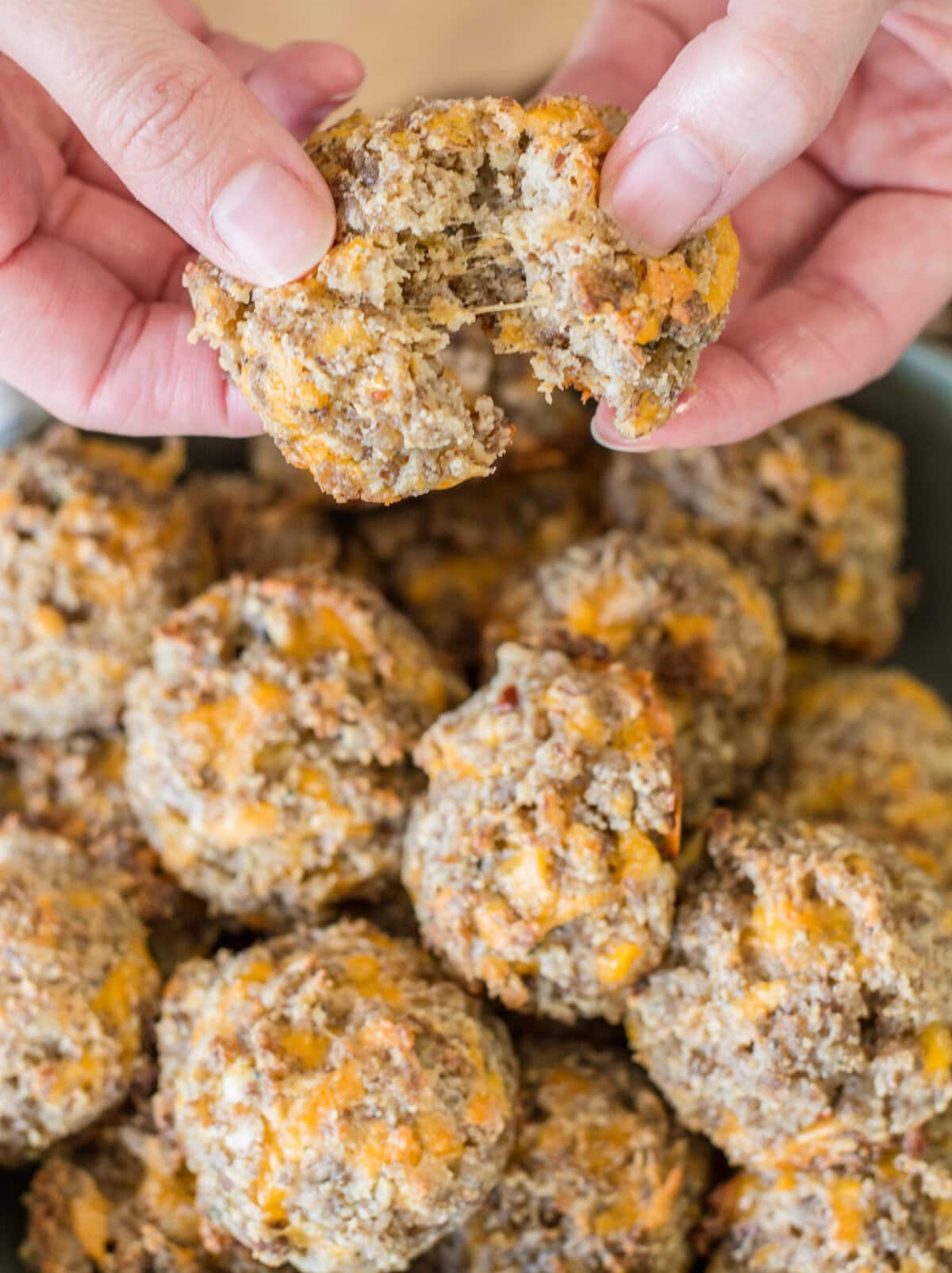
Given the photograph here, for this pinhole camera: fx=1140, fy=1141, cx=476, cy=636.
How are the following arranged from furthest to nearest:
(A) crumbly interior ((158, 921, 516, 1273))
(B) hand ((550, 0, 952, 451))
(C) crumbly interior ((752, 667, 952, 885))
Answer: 1. (C) crumbly interior ((752, 667, 952, 885))
2. (B) hand ((550, 0, 952, 451))
3. (A) crumbly interior ((158, 921, 516, 1273))

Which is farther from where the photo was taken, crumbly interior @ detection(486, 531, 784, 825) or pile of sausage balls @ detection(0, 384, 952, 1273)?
crumbly interior @ detection(486, 531, 784, 825)

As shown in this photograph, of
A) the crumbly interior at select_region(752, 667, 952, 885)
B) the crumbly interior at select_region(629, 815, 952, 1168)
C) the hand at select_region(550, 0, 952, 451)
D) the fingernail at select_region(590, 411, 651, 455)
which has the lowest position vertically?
the crumbly interior at select_region(752, 667, 952, 885)

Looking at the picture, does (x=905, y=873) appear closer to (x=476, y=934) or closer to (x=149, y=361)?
(x=476, y=934)

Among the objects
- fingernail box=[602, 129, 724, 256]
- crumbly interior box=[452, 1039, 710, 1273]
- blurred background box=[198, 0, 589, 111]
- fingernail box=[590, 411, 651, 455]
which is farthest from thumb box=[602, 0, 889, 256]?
blurred background box=[198, 0, 589, 111]

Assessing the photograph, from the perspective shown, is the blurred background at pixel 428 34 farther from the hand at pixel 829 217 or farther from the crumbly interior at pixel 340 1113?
the crumbly interior at pixel 340 1113

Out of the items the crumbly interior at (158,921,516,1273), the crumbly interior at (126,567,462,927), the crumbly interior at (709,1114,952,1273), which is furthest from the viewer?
the crumbly interior at (126,567,462,927)

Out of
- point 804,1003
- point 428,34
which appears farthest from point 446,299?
point 428,34

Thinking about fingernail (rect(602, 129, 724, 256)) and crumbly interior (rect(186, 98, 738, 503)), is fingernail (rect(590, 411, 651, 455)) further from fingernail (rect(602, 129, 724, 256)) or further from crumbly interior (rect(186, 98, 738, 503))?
fingernail (rect(602, 129, 724, 256))

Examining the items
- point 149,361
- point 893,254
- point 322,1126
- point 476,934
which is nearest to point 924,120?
point 893,254

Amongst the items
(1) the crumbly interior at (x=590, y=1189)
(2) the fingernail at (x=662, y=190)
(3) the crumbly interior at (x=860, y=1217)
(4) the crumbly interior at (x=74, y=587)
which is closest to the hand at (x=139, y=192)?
(4) the crumbly interior at (x=74, y=587)

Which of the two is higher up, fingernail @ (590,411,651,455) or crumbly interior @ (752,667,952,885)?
fingernail @ (590,411,651,455)
